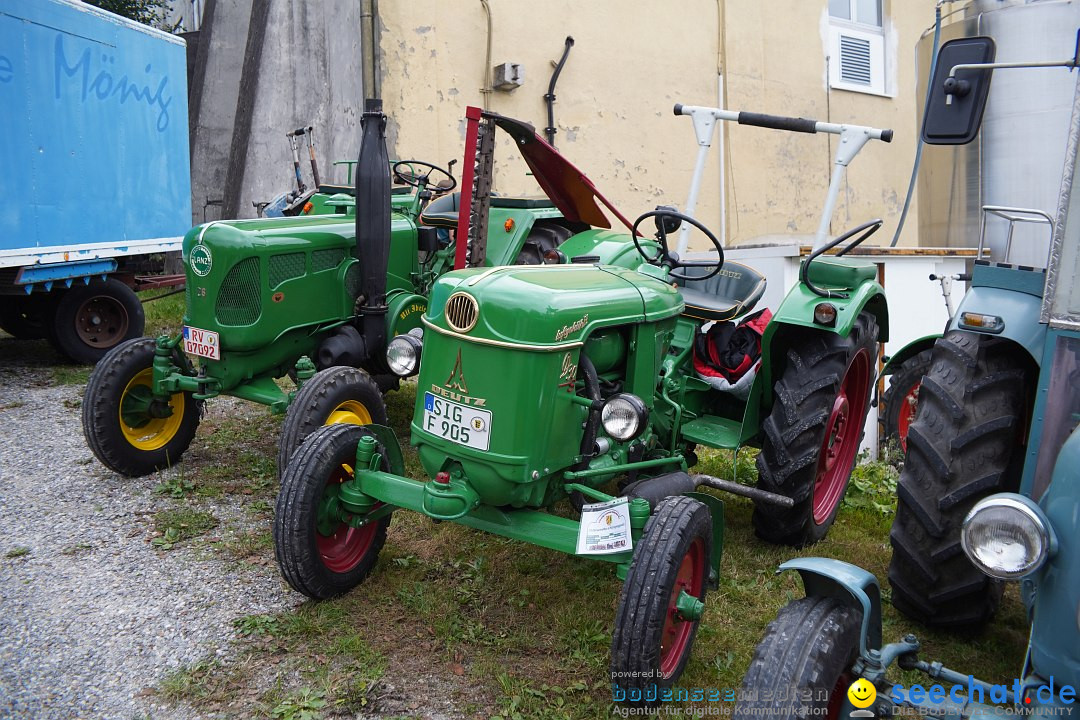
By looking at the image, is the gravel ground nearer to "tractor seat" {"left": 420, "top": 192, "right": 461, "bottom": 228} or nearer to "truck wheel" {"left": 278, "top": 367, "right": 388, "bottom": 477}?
"truck wheel" {"left": 278, "top": 367, "right": 388, "bottom": 477}

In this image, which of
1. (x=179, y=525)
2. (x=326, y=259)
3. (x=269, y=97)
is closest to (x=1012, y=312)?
(x=326, y=259)

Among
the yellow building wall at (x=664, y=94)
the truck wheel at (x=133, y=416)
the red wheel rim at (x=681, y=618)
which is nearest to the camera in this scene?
the red wheel rim at (x=681, y=618)

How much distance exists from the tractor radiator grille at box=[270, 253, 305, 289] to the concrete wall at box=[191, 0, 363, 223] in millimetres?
4077

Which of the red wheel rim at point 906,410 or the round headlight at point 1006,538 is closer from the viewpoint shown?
the round headlight at point 1006,538

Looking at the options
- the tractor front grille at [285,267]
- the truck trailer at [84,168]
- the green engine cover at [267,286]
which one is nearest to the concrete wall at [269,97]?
the truck trailer at [84,168]

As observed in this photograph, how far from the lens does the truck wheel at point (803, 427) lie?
11.1 feet

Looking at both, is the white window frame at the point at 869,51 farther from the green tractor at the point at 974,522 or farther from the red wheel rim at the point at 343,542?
the red wheel rim at the point at 343,542

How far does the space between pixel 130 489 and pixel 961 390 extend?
3645 millimetres

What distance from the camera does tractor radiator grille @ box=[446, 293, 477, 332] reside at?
8.87ft

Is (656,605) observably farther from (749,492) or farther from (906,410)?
(906,410)

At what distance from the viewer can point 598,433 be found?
295 centimetres

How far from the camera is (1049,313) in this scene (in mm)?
2320

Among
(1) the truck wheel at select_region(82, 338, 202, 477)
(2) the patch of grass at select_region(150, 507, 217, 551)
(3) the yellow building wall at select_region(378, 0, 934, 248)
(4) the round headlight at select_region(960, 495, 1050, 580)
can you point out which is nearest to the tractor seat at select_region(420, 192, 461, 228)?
(1) the truck wheel at select_region(82, 338, 202, 477)

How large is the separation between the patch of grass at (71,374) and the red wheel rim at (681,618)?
16.4 ft
